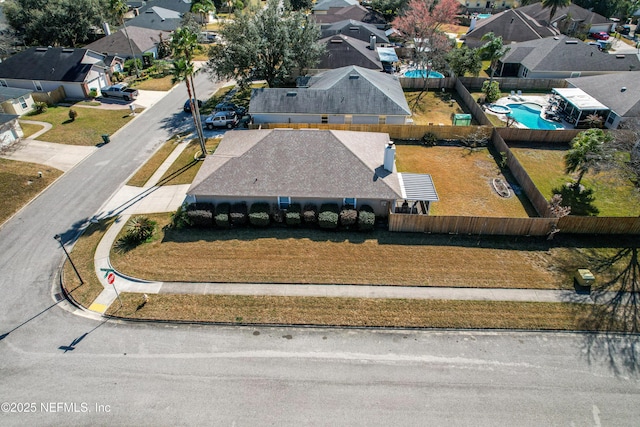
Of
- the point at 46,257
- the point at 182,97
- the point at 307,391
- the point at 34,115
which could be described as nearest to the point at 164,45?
the point at 182,97

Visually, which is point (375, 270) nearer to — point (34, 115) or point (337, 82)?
point (337, 82)

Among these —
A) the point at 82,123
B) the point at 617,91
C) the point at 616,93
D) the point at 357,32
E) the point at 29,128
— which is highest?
the point at 357,32

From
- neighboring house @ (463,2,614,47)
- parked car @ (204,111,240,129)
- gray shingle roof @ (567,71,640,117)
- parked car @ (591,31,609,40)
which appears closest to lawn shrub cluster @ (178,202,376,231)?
parked car @ (204,111,240,129)

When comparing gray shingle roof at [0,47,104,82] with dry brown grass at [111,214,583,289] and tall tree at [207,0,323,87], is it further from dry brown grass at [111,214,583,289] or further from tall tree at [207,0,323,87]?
dry brown grass at [111,214,583,289]

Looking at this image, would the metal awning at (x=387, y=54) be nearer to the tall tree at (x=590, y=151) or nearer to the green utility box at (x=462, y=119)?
the green utility box at (x=462, y=119)

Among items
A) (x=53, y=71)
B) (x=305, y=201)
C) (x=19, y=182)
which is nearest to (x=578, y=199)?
(x=305, y=201)

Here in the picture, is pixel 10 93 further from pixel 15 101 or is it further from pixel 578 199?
pixel 578 199
